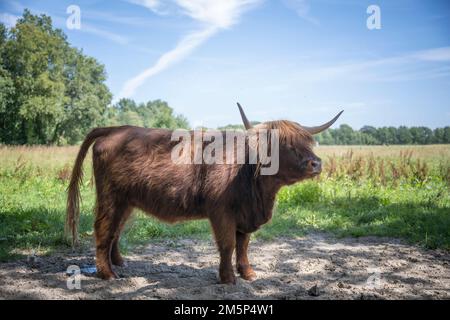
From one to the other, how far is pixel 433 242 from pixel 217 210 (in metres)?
3.09

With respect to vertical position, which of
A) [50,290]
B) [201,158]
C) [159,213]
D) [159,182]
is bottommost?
[50,290]

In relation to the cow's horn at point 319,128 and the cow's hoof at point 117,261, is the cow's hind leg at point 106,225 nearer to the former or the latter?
the cow's hoof at point 117,261

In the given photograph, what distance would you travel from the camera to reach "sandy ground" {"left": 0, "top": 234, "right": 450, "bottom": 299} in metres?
3.18

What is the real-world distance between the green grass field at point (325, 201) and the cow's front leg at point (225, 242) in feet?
4.15

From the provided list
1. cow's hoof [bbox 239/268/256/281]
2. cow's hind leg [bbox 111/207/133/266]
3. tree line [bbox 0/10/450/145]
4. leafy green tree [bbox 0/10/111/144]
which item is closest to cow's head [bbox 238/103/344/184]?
cow's hoof [bbox 239/268/256/281]

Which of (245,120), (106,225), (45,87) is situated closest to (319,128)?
(245,120)

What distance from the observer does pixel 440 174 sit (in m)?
8.34

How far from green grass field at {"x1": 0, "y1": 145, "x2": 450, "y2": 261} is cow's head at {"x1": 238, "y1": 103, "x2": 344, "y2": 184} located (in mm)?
1852

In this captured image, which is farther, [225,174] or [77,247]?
[77,247]

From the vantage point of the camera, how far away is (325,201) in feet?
23.7

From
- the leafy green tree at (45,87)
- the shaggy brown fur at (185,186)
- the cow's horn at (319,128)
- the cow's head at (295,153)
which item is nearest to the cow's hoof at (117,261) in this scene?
the shaggy brown fur at (185,186)

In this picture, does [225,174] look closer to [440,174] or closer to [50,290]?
[50,290]
